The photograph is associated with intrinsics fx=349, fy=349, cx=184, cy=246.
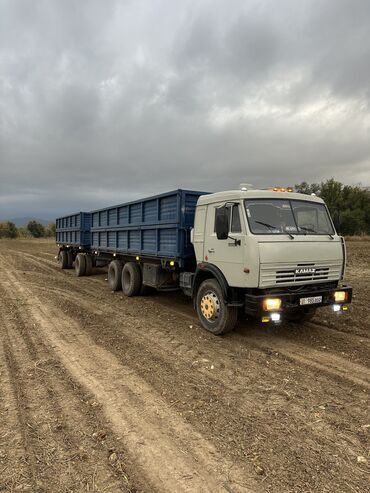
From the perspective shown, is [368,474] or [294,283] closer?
[368,474]

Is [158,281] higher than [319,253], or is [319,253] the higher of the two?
[319,253]

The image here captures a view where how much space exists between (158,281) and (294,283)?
3.82m

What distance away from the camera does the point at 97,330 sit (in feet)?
21.5

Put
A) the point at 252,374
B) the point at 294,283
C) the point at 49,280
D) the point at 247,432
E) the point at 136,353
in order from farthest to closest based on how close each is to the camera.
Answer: the point at 49,280 → the point at 294,283 → the point at 136,353 → the point at 252,374 → the point at 247,432

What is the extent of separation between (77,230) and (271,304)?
11470 millimetres

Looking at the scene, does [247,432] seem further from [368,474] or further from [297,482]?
[368,474]

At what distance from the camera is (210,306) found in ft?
20.9

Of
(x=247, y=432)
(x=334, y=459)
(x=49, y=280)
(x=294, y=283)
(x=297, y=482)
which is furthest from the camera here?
(x=49, y=280)

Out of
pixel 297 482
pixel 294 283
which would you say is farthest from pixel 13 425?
pixel 294 283

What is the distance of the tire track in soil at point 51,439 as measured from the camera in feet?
8.49

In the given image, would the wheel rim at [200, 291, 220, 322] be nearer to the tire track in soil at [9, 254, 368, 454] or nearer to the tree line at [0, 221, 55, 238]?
the tire track in soil at [9, 254, 368, 454]

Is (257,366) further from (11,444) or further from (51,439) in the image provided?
(11,444)

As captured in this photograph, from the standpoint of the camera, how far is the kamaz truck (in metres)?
5.52

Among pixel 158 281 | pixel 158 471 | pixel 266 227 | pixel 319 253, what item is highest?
pixel 266 227
